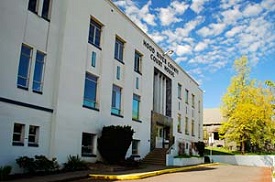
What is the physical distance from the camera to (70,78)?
19172 mm

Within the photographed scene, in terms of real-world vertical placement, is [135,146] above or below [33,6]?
below

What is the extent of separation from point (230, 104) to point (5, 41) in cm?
3632

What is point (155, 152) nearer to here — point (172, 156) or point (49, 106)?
point (172, 156)

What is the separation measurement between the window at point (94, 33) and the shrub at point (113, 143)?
5.84m

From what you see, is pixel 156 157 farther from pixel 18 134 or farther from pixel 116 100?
pixel 18 134

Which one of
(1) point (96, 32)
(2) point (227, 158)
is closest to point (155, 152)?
(1) point (96, 32)

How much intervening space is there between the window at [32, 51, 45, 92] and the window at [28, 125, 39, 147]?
6.39 ft

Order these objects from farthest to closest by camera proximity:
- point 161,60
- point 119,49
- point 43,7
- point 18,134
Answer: point 161,60
point 119,49
point 43,7
point 18,134

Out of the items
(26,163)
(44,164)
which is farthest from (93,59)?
(26,163)

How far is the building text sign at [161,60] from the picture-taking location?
3159 cm

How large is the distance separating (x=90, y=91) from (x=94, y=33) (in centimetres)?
409

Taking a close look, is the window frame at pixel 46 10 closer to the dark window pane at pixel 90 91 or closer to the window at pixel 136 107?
the dark window pane at pixel 90 91

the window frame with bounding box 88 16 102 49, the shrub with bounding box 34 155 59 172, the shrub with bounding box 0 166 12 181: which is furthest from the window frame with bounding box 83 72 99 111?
the shrub with bounding box 0 166 12 181

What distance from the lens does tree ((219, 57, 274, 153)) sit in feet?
139
